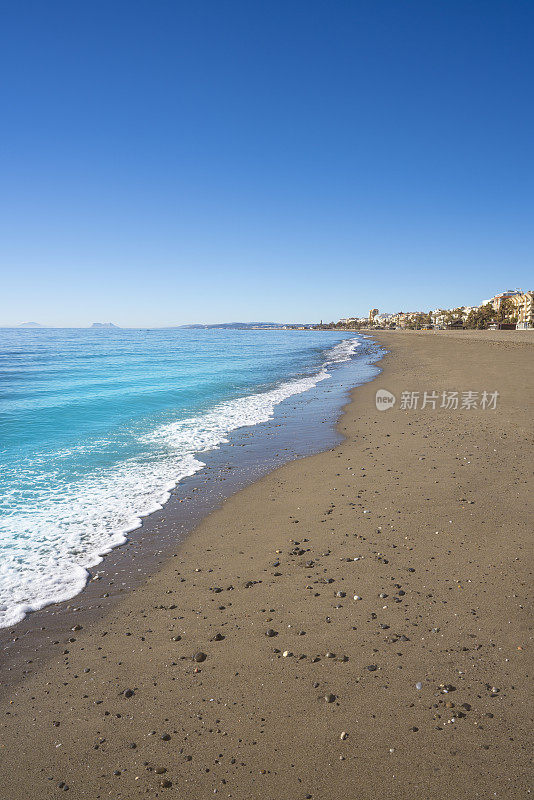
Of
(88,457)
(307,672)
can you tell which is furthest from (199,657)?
(88,457)

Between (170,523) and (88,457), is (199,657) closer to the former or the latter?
(170,523)

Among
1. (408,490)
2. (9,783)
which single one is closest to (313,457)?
(408,490)

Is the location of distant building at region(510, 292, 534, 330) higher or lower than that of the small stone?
higher

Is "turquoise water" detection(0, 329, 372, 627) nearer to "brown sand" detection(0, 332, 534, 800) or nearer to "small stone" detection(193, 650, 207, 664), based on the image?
"brown sand" detection(0, 332, 534, 800)

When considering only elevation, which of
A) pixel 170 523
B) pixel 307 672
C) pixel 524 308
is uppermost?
pixel 524 308

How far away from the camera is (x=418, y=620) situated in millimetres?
4539

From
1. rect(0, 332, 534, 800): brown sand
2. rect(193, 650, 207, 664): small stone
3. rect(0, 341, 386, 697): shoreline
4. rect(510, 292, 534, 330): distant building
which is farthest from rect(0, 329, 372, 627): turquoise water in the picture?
rect(510, 292, 534, 330): distant building

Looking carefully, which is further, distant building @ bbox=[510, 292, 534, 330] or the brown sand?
distant building @ bbox=[510, 292, 534, 330]

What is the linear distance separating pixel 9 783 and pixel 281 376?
93.8 feet

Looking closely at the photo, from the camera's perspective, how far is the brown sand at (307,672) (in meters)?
3.10

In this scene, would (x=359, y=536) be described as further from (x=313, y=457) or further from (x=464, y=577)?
(x=313, y=457)

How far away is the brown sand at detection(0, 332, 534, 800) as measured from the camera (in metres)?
3.10

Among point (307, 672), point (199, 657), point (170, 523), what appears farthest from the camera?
point (170, 523)

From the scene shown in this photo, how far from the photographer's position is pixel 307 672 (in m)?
3.95
